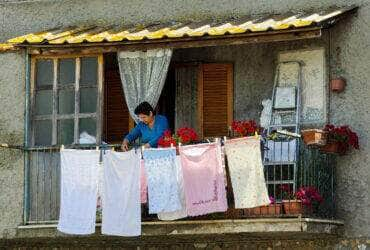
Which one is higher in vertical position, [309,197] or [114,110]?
[114,110]

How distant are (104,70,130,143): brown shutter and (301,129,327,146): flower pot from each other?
3269 mm

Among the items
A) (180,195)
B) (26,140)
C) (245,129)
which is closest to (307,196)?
(245,129)

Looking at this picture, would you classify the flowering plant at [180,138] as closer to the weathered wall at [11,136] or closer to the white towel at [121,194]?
the white towel at [121,194]

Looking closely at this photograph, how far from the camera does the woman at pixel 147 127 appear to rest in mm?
17906

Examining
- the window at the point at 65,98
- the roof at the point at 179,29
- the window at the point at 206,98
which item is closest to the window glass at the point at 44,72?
the window at the point at 65,98

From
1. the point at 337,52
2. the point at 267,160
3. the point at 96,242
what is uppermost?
the point at 337,52

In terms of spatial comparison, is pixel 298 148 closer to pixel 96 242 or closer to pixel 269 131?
pixel 269 131

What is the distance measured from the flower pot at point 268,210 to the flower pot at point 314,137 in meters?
0.98

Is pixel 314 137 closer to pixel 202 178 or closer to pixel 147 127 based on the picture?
pixel 202 178

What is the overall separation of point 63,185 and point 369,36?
4809mm

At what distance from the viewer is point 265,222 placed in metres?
17.0

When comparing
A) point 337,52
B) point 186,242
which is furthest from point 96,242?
point 337,52

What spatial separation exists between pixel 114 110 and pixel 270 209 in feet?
11.5

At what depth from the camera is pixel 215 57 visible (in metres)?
19.0
